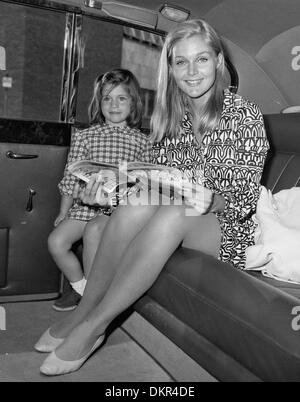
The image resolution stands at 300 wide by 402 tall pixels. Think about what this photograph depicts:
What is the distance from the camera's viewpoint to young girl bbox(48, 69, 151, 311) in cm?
215

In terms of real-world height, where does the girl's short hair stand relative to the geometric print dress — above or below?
above

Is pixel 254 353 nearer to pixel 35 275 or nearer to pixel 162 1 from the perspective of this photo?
pixel 35 275

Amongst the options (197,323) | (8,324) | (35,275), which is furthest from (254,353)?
(35,275)

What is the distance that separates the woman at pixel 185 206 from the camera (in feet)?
4.86

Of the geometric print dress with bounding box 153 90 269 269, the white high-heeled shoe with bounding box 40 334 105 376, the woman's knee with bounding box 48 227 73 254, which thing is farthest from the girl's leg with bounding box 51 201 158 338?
the woman's knee with bounding box 48 227 73 254

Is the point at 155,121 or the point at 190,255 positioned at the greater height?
the point at 155,121

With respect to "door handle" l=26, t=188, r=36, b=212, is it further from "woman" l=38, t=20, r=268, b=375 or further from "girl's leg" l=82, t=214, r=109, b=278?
"woman" l=38, t=20, r=268, b=375

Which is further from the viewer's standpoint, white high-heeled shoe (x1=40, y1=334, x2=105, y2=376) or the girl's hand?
the girl's hand

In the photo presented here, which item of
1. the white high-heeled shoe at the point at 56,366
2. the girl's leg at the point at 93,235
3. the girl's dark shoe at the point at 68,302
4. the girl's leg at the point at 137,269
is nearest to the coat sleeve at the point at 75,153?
the girl's leg at the point at 93,235

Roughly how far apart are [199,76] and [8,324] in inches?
48.8

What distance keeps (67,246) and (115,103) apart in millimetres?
687

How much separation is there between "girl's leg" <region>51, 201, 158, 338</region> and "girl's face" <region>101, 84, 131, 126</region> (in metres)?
0.76

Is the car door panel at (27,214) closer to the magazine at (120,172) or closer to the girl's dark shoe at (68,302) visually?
the girl's dark shoe at (68,302)

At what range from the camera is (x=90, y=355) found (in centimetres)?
166
